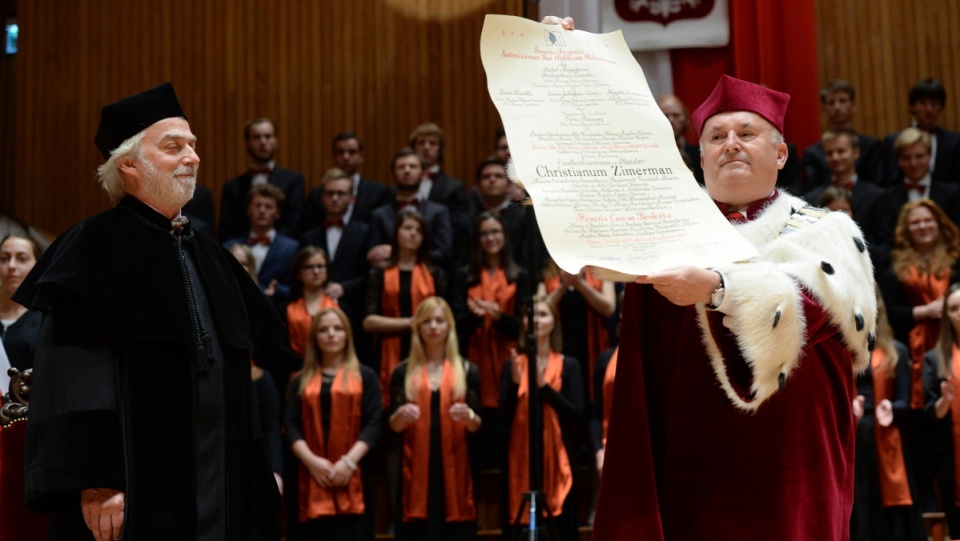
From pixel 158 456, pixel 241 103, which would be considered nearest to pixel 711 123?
pixel 158 456

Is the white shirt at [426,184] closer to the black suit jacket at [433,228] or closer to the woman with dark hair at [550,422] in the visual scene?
the black suit jacket at [433,228]

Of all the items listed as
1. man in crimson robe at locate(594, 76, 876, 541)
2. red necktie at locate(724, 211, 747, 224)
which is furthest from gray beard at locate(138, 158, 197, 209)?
red necktie at locate(724, 211, 747, 224)

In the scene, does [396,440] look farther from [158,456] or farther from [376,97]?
[376,97]

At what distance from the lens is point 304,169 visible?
891 cm

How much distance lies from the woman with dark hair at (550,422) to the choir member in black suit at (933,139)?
2.89 metres

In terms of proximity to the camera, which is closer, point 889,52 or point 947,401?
point 947,401

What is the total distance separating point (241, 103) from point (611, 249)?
719cm

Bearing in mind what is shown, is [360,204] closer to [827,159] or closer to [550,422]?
[550,422]

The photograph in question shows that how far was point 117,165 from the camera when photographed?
3012 mm

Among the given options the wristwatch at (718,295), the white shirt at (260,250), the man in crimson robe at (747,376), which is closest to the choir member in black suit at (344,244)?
the white shirt at (260,250)

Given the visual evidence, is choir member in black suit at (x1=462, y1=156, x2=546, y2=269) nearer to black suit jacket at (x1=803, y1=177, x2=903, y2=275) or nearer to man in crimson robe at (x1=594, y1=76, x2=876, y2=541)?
black suit jacket at (x1=803, y1=177, x2=903, y2=275)

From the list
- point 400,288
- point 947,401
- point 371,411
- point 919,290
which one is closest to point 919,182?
point 919,290

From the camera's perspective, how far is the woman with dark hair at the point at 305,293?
6.30 m

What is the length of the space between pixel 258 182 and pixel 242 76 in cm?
176
